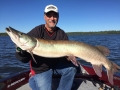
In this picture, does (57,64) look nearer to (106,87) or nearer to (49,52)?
(49,52)

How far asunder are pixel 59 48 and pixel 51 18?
3.04 ft

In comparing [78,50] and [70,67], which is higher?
[78,50]

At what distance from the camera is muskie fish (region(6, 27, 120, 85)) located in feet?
10.7

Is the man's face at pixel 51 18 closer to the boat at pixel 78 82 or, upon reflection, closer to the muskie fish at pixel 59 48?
the muskie fish at pixel 59 48

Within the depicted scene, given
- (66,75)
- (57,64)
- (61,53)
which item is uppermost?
(61,53)

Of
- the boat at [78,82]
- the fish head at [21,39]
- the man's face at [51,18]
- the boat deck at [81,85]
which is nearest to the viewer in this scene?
the fish head at [21,39]

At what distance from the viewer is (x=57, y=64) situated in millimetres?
4207

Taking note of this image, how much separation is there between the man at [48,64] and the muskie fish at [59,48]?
42 cm

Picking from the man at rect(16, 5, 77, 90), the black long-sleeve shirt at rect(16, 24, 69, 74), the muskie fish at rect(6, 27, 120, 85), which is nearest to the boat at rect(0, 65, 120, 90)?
the man at rect(16, 5, 77, 90)

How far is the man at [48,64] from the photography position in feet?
12.7

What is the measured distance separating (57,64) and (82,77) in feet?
4.24

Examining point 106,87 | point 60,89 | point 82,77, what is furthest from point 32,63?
point 106,87

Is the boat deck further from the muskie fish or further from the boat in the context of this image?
the muskie fish

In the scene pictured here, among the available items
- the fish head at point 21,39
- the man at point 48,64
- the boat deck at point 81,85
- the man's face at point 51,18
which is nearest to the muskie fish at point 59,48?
the fish head at point 21,39
